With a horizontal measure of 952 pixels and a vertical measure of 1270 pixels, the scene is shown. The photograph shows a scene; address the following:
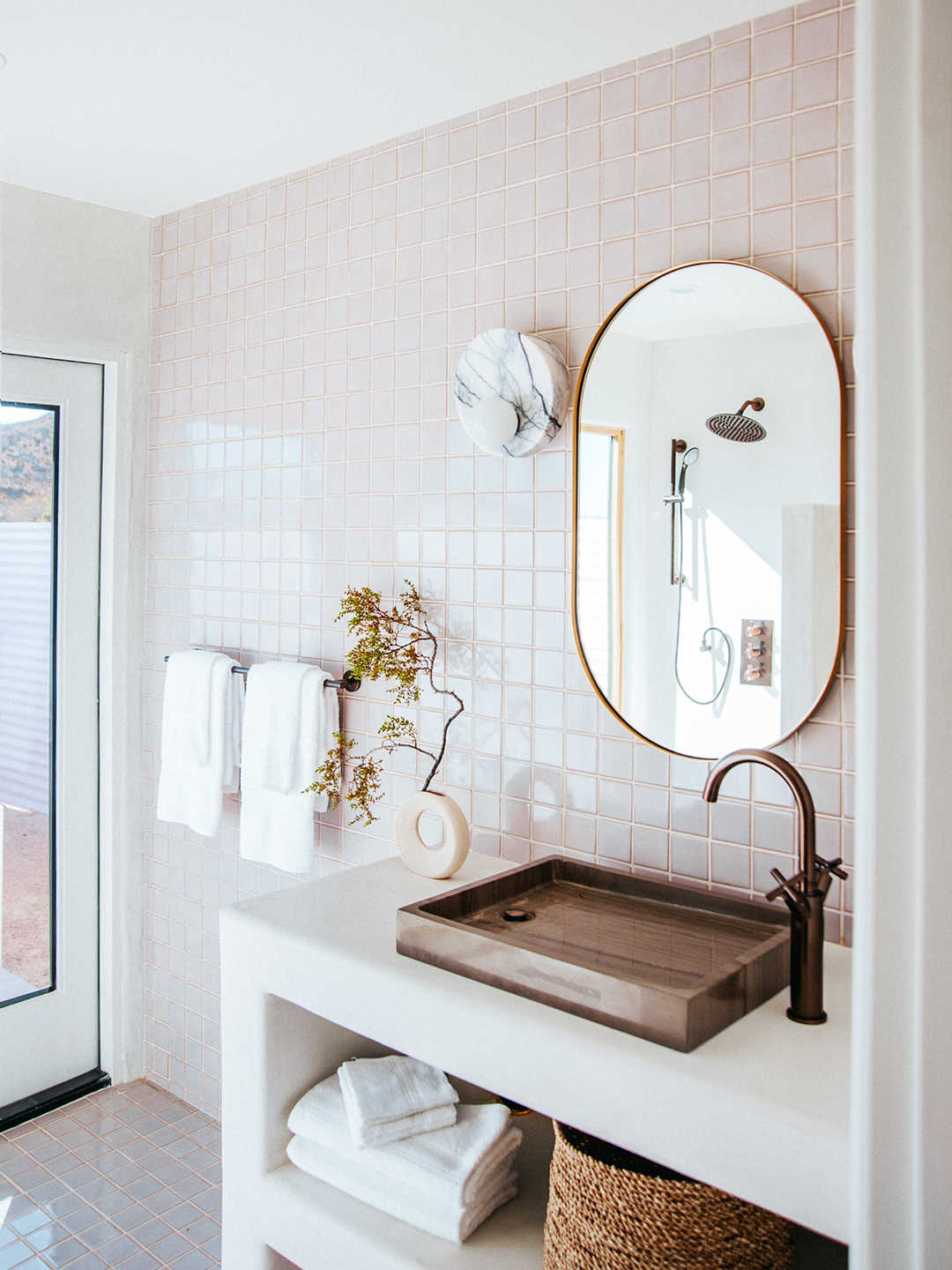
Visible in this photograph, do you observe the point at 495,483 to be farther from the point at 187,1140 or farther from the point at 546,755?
the point at 187,1140

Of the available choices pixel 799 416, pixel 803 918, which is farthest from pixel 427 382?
pixel 803 918

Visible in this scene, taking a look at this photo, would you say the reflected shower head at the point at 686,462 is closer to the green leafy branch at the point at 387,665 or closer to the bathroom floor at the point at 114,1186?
the green leafy branch at the point at 387,665

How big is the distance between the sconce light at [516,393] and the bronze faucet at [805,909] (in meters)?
0.77

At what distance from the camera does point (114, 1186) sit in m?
2.19

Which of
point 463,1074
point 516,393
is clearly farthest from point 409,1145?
point 516,393

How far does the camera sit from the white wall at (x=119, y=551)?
8.21 ft

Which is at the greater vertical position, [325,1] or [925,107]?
[325,1]

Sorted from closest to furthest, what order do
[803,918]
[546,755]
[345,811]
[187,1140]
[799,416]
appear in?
[803,918], [799,416], [546,755], [345,811], [187,1140]

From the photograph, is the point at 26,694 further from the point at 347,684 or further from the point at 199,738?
the point at 347,684

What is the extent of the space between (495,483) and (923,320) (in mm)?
1244

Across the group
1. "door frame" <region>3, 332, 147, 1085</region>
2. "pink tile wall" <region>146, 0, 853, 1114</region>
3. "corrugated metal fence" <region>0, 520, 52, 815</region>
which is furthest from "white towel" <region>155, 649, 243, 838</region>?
"corrugated metal fence" <region>0, 520, 52, 815</region>

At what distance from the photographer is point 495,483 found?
189cm

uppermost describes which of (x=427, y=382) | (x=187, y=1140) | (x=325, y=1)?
(x=325, y=1)

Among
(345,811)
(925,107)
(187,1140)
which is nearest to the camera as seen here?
(925,107)
